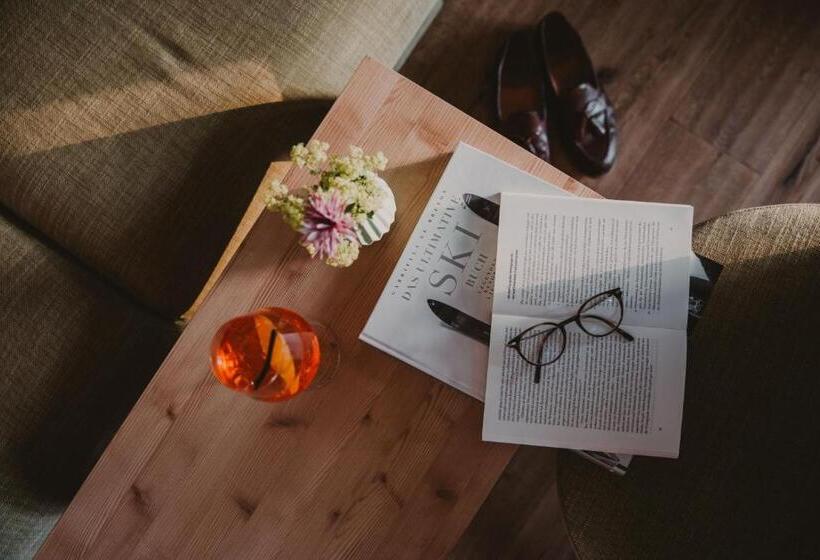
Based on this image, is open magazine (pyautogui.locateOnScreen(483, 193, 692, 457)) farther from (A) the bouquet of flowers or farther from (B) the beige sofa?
(B) the beige sofa

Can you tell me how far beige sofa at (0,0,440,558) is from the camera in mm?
1052

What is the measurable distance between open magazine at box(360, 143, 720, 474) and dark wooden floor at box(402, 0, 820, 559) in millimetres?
587

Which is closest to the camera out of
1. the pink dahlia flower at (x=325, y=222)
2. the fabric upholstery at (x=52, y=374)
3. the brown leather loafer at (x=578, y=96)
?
the pink dahlia flower at (x=325, y=222)

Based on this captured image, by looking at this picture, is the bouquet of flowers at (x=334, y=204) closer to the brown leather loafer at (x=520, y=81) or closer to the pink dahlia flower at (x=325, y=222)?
the pink dahlia flower at (x=325, y=222)

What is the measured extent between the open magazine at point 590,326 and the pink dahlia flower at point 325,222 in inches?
9.3

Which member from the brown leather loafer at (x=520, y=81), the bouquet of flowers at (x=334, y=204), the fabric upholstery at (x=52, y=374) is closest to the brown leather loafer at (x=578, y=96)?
the brown leather loafer at (x=520, y=81)

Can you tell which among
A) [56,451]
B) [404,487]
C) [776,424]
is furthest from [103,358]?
[776,424]

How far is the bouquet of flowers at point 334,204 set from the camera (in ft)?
Result: 2.32

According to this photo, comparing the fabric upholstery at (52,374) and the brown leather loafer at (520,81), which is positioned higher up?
the brown leather loafer at (520,81)

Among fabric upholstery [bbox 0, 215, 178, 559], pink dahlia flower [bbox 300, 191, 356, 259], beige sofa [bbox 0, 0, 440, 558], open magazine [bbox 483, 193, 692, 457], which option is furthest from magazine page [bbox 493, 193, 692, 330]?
fabric upholstery [bbox 0, 215, 178, 559]

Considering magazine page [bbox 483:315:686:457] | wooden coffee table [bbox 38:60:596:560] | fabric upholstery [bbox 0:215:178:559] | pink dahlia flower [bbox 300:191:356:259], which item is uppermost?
pink dahlia flower [bbox 300:191:356:259]

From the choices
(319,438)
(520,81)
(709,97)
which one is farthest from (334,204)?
(709,97)

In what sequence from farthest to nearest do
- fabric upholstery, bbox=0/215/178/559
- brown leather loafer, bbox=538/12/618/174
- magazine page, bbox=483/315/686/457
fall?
brown leather loafer, bbox=538/12/618/174
fabric upholstery, bbox=0/215/178/559
magazine page, bbox=483/315/686/457

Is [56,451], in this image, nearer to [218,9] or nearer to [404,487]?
[404,487]
